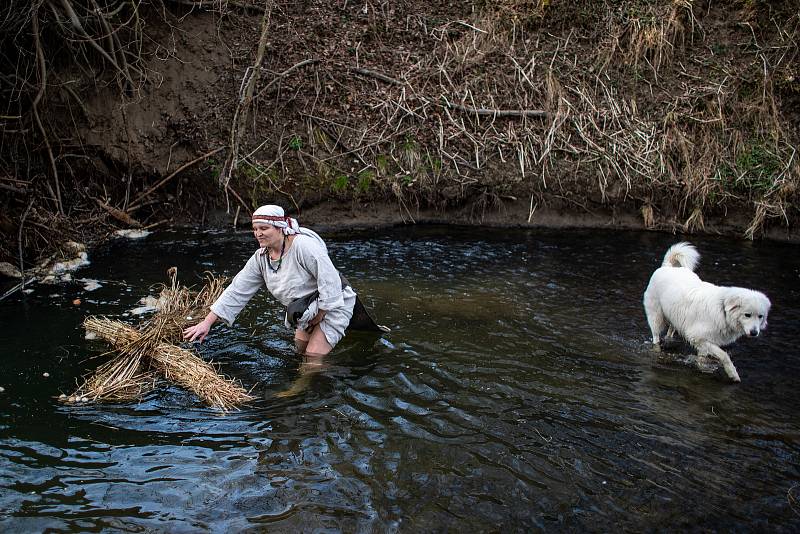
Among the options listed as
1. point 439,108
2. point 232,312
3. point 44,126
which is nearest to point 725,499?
point 232,312

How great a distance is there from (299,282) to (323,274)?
12.0 inches

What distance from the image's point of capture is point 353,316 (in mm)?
7301

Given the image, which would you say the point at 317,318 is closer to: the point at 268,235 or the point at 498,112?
the point at 268,235

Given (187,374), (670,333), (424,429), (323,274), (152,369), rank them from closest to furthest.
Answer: (424,429)
(187,374)
(152,369)
(323,274)
(670,333)

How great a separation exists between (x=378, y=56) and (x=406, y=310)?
27.2 ft

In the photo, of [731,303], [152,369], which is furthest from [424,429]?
[731,303]

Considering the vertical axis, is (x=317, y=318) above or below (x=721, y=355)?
above

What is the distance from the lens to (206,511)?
4551mm

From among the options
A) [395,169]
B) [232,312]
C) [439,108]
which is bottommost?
[232,312]

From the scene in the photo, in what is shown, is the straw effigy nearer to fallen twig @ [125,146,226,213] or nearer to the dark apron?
the dark apron

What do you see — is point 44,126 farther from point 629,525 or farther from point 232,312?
point 629,525

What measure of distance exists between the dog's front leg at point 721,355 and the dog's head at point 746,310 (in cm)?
31

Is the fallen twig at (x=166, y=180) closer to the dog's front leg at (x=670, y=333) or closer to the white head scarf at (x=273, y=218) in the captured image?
the white head scarf at (x=273, y=218)

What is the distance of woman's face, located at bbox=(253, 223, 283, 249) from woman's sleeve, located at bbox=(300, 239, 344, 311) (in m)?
0.26
